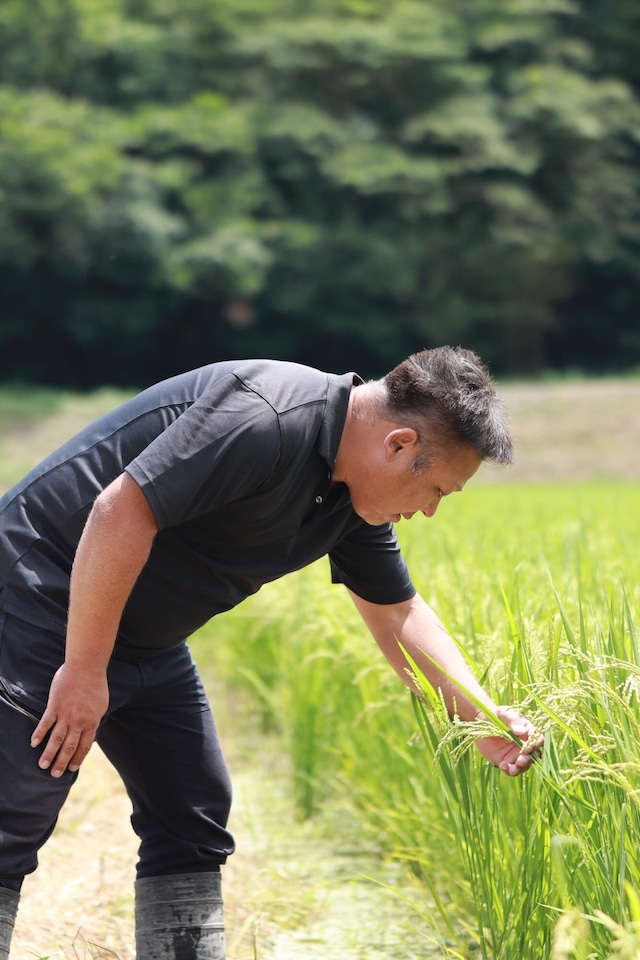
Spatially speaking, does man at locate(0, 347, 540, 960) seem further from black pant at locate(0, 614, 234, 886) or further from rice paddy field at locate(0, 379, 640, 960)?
rice paddy field at locate(0, 379, 640, 960)

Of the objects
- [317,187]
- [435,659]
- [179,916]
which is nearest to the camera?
[435,659]

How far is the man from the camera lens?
1.99 m

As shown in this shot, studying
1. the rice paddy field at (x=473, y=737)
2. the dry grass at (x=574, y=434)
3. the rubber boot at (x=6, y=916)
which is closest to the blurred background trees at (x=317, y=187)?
the dry grass at (x=574, y=434)

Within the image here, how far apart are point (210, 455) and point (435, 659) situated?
0.78 metres

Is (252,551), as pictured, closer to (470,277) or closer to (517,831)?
(517,831)

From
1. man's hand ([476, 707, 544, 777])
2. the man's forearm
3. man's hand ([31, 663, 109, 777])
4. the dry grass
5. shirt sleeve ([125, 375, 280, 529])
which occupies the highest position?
the dry grass

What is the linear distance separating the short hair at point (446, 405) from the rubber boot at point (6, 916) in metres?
1.09

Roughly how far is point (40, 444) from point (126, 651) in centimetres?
2027

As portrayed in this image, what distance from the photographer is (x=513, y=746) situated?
87.3 inches

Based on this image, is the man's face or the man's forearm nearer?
the man's face

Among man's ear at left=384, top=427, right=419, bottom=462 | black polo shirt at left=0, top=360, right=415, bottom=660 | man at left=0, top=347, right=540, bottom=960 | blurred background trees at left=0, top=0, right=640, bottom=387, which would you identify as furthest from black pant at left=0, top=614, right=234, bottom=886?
blurred background trees at left=0, top=0, right=640, bottom=387

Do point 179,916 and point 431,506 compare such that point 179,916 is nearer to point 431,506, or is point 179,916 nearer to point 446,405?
point 431,506

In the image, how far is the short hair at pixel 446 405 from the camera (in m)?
2.06

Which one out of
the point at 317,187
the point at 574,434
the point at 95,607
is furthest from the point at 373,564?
the point at 317,187
